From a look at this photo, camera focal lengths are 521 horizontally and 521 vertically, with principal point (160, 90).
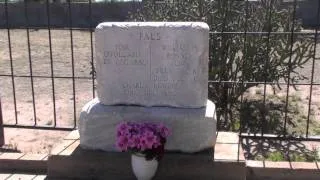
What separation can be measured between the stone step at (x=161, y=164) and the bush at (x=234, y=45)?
196 centimetres

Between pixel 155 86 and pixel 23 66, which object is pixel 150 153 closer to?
pixel 155 86

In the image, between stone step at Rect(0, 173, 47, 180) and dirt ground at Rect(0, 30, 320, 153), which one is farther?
dirt ground at Rect(0, 30, 320, 153)

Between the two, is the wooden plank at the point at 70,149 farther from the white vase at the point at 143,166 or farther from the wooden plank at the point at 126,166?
the white vase at the point at 143,166

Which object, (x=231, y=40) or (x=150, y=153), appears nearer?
(x=150, y=153)

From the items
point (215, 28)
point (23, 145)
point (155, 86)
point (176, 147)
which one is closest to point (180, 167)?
point (176, 147)

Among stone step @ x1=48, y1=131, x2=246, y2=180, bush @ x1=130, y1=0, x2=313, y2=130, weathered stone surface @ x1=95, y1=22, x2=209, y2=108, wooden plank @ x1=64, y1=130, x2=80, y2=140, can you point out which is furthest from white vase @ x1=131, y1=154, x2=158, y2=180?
bush @ x1=130, y1=0, x2=313, y2=130

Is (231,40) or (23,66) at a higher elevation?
(231,40)

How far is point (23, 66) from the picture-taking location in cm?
1148

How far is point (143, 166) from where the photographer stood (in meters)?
3.60

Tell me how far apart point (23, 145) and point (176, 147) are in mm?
1937

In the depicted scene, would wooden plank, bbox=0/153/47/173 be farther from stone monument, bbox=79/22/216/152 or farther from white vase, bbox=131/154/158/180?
white vase, bbox=131/154/158/180

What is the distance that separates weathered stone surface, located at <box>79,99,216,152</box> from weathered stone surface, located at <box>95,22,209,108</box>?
0.33ft

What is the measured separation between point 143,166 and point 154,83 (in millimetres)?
655

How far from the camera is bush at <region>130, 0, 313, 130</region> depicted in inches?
238
